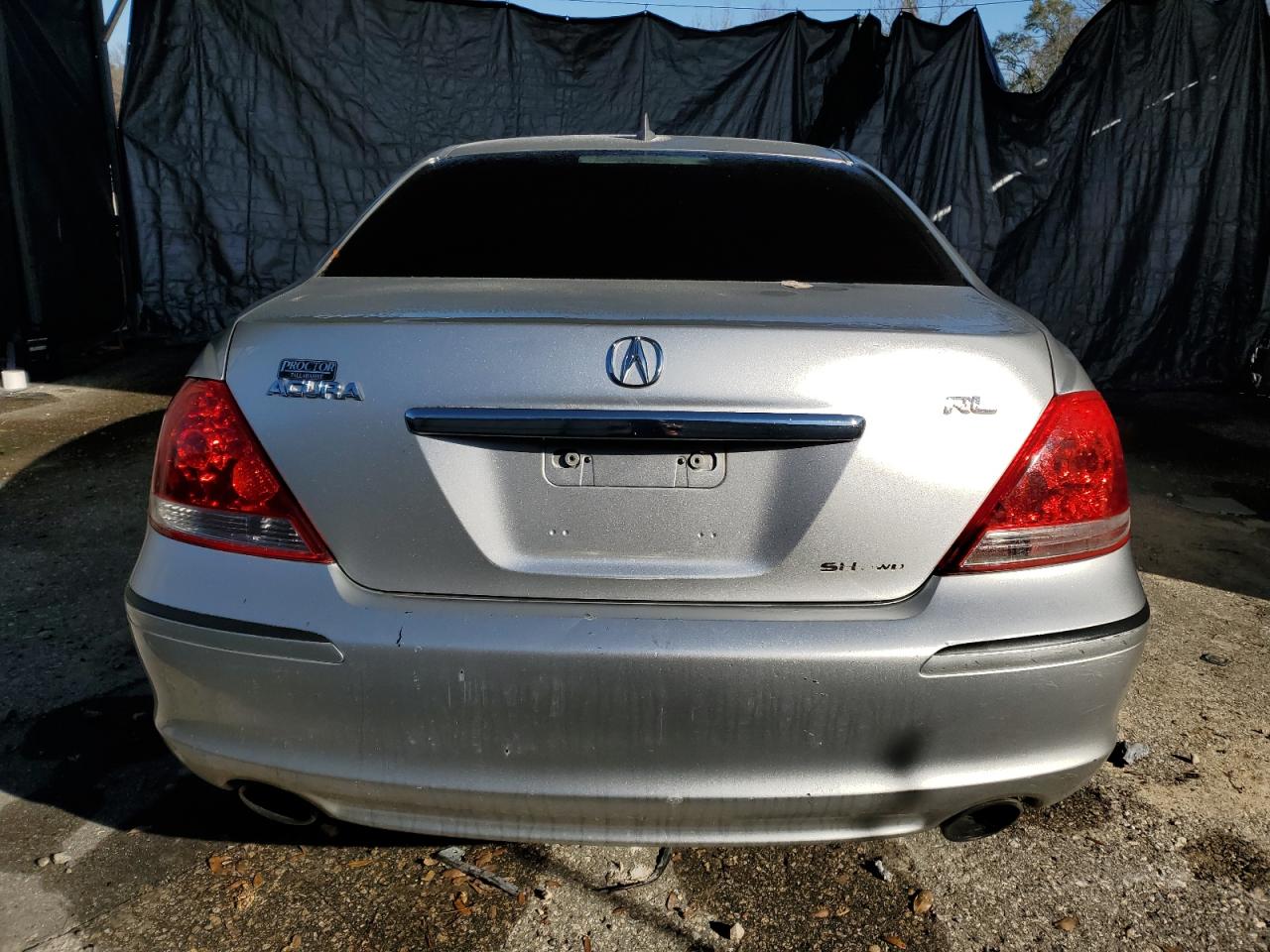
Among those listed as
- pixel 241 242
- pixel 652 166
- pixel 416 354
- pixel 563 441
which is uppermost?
pixel 652 166

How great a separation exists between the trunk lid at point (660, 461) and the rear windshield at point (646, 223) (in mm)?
440

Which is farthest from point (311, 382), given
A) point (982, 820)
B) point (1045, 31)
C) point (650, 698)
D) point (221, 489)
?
point (1045, 31)

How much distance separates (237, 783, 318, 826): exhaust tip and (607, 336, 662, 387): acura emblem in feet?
2.97

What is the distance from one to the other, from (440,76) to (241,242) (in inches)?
89.0

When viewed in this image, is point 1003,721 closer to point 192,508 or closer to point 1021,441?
point 1021,441

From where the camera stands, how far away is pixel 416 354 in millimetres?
1468

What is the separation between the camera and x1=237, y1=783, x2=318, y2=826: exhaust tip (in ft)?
5.24

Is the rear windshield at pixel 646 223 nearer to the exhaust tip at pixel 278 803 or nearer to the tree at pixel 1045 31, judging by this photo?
the exhaust tip at pixel 278 803

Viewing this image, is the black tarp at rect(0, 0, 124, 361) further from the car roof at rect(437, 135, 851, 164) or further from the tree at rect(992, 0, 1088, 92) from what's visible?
the tree at rect(992, 0, 1088, 92)

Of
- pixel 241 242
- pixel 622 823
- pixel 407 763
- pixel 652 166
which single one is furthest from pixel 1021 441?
pixel 241 242

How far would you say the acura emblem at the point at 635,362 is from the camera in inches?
56.2

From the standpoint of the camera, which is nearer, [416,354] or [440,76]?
[416,354]

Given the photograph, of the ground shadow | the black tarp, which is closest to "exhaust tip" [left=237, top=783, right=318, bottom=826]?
the ground shadow

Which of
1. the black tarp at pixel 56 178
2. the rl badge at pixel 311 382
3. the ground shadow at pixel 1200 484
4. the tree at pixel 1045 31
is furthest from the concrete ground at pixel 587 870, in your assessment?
the tree at pixel 1045 31
